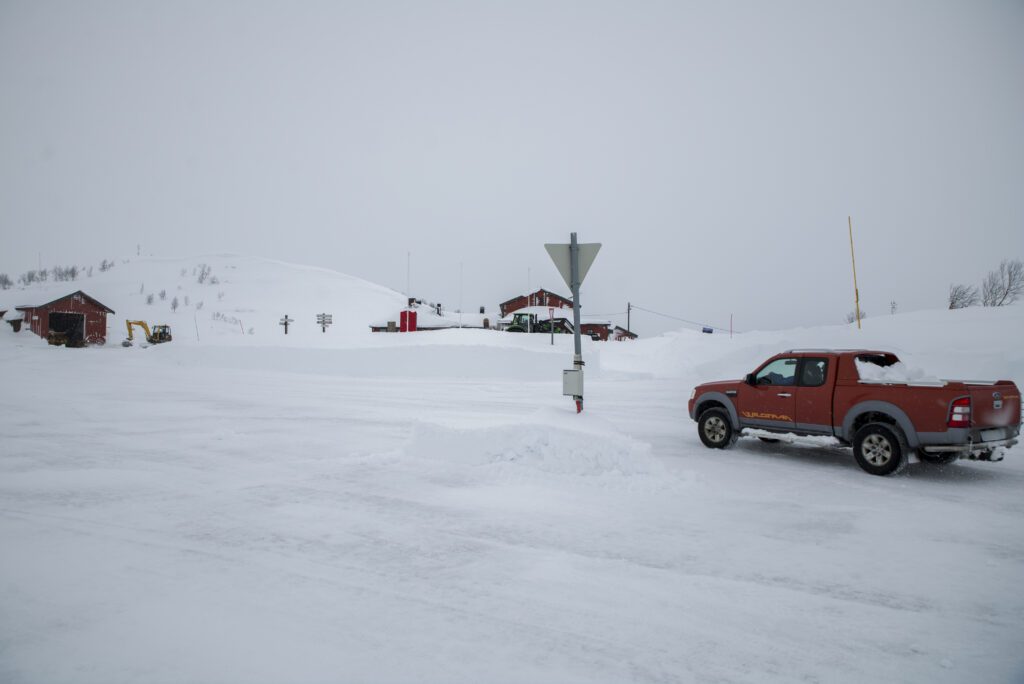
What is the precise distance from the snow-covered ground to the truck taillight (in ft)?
2.96

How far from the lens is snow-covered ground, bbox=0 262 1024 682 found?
3035 millimetres

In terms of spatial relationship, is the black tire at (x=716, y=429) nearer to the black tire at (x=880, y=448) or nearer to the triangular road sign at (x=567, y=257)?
the black tire at (x=880, y=448)

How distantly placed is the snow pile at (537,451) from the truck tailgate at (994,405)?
4167mm

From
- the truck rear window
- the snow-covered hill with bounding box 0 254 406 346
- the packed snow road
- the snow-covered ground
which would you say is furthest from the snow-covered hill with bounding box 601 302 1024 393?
the snow-covered hill with bounding box 0 254 406 346

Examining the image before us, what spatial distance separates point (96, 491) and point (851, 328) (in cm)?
2821

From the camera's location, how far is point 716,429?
372 inches

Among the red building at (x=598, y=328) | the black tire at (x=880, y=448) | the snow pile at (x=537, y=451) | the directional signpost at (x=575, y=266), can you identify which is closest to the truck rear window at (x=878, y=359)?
the black tire at (x=880, y=448)

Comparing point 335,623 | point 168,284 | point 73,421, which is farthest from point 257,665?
point 168,284

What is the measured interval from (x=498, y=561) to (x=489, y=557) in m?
0.11

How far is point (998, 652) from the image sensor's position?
3.17 meters

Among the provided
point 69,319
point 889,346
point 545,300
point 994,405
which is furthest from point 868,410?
point 545,300

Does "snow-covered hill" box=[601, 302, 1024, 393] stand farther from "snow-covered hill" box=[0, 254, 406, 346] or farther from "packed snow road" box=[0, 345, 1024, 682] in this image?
"snow-covered hill" box=[0, 254, 406, 346]

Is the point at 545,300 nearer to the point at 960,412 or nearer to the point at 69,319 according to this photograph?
the point at 69,319

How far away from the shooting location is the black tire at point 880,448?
23.9 ft
